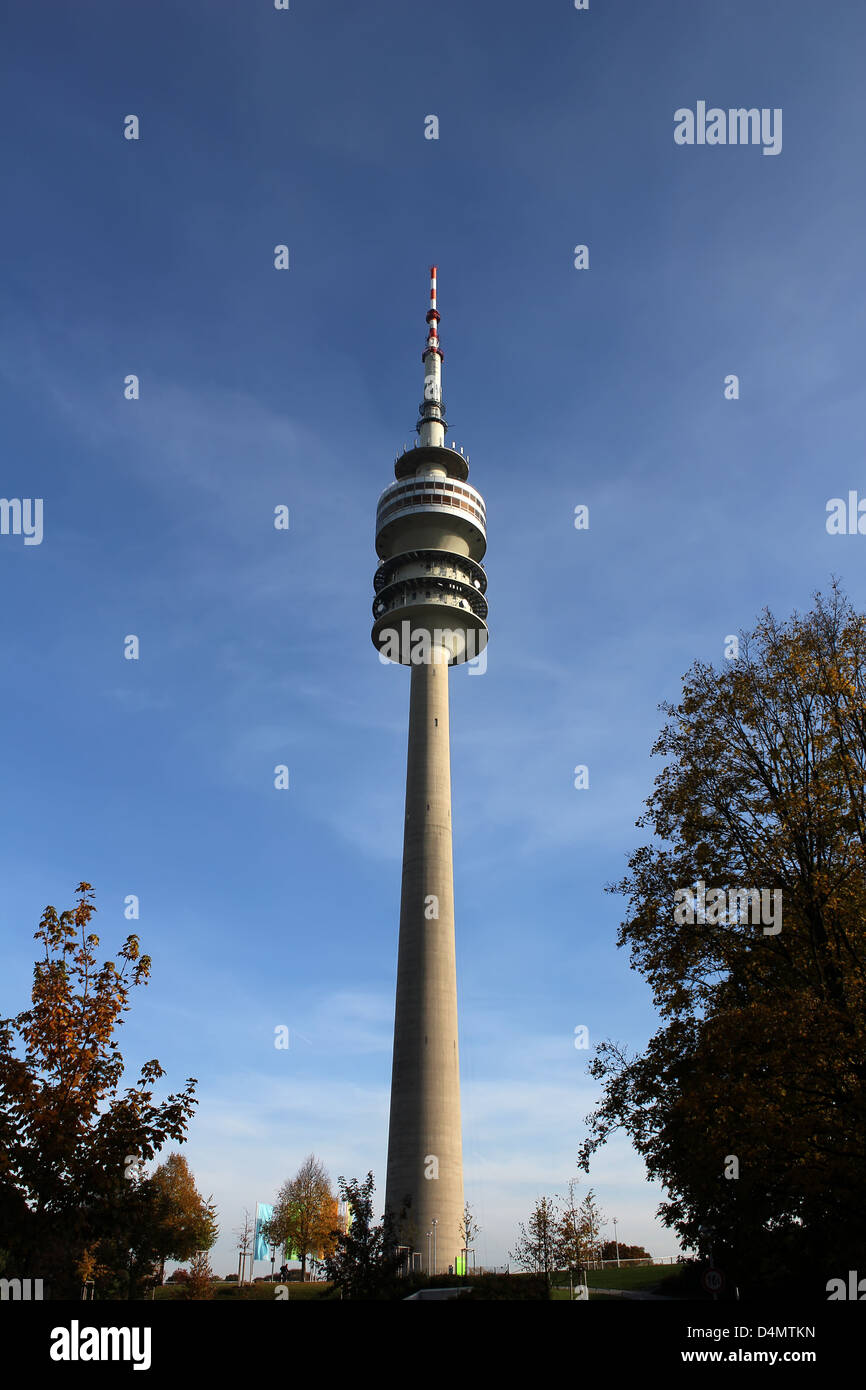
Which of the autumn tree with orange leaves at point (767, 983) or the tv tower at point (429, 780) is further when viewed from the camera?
the tv tower at point (429, 780)

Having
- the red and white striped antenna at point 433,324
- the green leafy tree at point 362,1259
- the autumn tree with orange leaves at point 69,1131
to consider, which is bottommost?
the green leafy tree at point 362,1259

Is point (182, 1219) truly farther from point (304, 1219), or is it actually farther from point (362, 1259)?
point (362, 1259)

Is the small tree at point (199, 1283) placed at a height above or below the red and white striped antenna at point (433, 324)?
below

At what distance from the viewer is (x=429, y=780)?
73812 mm

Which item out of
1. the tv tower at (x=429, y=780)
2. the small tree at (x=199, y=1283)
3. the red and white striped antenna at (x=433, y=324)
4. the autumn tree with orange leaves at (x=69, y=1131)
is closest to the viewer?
the autumn tree with orange leaves at (x=69, y=1131)

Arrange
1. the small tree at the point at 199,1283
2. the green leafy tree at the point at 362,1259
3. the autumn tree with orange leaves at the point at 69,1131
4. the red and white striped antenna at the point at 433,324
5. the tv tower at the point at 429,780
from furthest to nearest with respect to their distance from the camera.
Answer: the red and white striped antenna at the point at 433,324 → the tv tower at the point at 429,780 → the small tree at the point at 199,1283 → the green leafy tree at the point at 362,1259 → the autumn tree with orange leaves at the point at 69,1131

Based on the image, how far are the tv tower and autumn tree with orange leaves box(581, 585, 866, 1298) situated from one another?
34.1 meters

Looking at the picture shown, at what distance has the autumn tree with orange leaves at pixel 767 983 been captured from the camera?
59.9ft

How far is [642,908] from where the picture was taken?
22891 mm

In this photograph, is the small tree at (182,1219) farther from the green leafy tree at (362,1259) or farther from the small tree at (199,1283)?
the green leafy tree at (362,1259)

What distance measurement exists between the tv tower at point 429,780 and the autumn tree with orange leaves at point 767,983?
34.1 meters

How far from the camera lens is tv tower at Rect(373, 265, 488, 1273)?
6128cm

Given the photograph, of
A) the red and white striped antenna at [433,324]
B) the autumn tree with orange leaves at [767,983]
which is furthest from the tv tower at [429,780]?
the autumn tree with orange leaves at [767,983]
